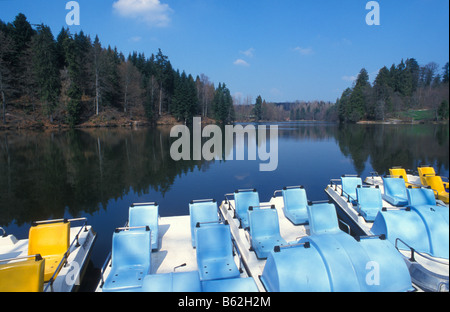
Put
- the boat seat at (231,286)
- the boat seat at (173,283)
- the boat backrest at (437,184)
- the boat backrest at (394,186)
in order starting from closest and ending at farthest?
the boat seat at (173,283)
the boat seat at (231,286)
the boat backrest at (394,186)
the boat backrest at (437,184)

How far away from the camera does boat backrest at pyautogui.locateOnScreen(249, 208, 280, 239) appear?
7.14m

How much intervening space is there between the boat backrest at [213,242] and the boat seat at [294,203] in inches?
143

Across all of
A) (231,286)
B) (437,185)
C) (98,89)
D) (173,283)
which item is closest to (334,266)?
(231,286)

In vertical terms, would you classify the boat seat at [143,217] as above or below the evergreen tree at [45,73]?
below

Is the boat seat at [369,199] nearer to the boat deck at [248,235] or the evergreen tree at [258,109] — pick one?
the boat deck at [248,235]

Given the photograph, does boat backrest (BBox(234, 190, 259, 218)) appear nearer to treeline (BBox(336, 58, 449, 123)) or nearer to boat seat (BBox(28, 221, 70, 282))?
boat seat (BBox(28, 221, 70, 282))

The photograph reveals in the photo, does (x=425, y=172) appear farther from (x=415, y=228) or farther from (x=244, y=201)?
(x=244, y=201)

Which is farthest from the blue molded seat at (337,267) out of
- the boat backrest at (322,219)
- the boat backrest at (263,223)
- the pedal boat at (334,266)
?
the boat backrest at (322,219)

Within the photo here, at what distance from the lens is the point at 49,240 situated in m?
6.39

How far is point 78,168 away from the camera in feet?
65.7

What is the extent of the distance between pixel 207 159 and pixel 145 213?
16.7 metres

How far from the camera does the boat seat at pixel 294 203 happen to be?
9109 mm

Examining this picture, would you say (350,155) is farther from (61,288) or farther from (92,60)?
(92,60)

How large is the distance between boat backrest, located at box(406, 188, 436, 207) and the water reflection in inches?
51.1
